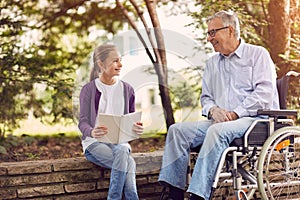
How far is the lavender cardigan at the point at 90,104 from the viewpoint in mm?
3539

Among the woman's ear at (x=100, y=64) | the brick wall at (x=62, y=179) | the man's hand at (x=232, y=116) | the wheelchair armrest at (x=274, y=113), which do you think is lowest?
the brick wall at (x=62, y=179)

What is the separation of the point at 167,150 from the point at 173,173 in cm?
13

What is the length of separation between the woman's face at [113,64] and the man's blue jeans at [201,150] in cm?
42

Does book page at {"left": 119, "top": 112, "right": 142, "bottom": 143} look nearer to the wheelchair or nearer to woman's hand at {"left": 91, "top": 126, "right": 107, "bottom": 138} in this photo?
woman's hand at {"left": 91, "top": 126, "right": 107, "bottom": 138}

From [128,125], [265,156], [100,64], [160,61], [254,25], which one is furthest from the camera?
[254,25]

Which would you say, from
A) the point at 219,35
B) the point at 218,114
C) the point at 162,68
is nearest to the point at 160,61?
the point at 162,68

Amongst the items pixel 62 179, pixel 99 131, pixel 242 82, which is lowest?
pixel 62 179

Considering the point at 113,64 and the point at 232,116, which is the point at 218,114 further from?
the point at 113,64

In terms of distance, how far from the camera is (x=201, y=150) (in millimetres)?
3369

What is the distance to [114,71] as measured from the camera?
11.6 feet

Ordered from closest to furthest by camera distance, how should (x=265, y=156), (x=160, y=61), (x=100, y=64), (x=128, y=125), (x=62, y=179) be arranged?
(x=265, y=156) < (x=128, y=125) < (x=100, y=64) < (x=62, y=179) < (x=160, y=61)

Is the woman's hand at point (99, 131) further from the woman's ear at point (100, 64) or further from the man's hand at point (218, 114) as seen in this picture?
the man's hand at point (218, 114)

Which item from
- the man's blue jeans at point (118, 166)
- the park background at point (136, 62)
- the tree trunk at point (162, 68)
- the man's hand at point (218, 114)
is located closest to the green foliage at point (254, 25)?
the park background at point (136, 62)

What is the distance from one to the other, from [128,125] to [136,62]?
49 centimetres
